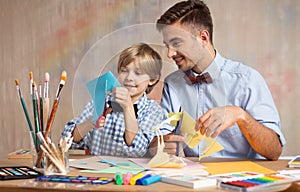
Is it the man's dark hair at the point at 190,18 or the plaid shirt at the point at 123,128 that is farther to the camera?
the man's dark hair at the point at 190,18

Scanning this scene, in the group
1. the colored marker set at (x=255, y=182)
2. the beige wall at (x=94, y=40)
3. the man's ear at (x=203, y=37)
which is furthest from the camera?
the beige wall at (x=94, y=40)

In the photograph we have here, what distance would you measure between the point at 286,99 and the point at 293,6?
1.38 ft

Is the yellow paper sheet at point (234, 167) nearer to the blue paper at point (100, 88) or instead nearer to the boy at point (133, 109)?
the boy at point (133, 109)

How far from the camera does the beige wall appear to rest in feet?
7.67

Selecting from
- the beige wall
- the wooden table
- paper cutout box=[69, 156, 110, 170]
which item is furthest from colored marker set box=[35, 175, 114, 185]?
the beige wall

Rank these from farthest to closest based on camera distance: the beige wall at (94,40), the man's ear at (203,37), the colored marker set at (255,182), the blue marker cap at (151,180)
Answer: the beige wall at (94,40)
the man's ear at (203,37)
the blue marker cap at (151,180)
the colored marker set at (255,182)

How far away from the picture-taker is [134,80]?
1.52 metres

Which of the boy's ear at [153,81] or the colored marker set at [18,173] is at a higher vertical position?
the boy's ear at [153,81]

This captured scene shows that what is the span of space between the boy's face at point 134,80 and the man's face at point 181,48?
100mm

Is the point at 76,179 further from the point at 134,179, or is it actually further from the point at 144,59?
the point at 144,59

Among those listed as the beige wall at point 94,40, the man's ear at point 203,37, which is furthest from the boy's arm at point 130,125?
the beige wall at point 94,40

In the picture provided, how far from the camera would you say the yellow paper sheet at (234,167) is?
1429 millimetres

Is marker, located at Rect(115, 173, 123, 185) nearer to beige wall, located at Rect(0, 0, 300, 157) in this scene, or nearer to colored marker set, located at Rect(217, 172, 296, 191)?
Answer: colored marker set, located at Rect(217, 172, 296, 191)

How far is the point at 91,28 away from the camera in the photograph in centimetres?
251
